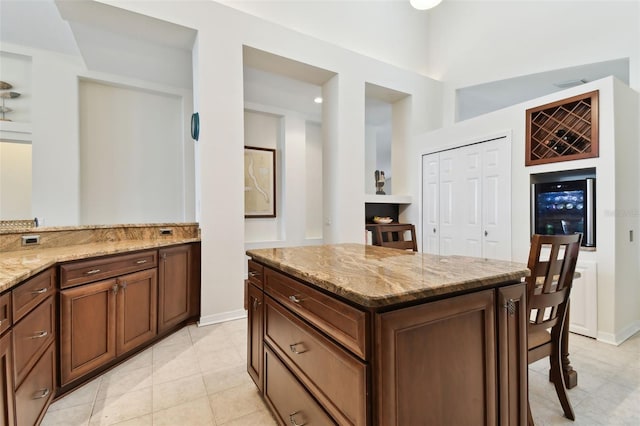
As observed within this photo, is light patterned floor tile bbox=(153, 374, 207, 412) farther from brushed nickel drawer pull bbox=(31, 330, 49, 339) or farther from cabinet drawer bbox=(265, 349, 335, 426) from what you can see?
brushed nickel drawer pull bbox=(31, 330, 49, 339)

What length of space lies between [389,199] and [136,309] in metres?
3.41

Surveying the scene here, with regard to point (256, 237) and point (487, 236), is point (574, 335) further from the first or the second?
point (256, 237)

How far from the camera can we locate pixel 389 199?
4.48 metres

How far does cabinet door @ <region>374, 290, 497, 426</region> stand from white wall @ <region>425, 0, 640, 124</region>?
12.0 ft

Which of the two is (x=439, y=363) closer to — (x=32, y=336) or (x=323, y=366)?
(x=323, y=366)

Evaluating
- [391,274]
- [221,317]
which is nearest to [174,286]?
[221,317]

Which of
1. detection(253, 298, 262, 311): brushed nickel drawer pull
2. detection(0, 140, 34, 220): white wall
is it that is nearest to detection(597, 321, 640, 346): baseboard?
detection(253, 298, 262, 311): brushed nickel drawer pull

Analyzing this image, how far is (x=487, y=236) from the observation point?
354 cm

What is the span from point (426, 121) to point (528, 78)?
1362 mm

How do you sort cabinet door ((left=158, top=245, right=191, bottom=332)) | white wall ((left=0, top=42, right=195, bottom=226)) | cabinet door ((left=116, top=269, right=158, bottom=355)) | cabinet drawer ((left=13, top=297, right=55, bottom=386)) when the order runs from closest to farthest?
cabinet drawer ((left=13, top=297, right=55, bottom=386))
cabinet door ((left=116, top=269, right=158, bottom=355))
cabinet door ((left=158, top=245, right=191, bottom=332))
white wall ((left=0, top=42, right=195, bottom=226))

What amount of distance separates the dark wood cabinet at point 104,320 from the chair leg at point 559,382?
2.74 meters

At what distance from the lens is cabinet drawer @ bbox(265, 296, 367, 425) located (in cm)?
92

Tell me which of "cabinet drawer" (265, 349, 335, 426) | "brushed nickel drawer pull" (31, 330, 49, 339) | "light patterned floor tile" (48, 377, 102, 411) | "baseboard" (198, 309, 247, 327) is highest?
"brushed nickel drawer pull" (31, 330, 49, 339)

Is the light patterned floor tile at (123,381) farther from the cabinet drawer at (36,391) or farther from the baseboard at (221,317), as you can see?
the baseboard at (221,317)
